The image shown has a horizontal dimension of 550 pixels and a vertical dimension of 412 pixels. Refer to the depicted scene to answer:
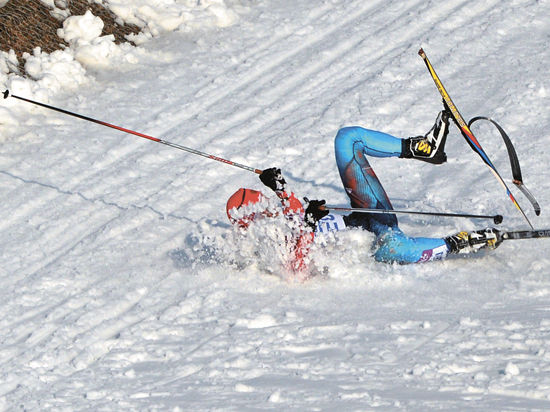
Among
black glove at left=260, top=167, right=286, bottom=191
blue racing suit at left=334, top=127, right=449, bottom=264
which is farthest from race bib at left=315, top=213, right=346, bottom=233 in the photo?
black glove at left=260, top=167, right=286, bottom=191

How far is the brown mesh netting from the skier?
433 centimetres

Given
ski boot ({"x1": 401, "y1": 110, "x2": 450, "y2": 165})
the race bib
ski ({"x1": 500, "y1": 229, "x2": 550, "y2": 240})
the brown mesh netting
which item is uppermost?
the brown mesh netting

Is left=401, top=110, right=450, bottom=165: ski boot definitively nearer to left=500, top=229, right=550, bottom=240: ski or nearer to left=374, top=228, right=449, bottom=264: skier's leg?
left=374, top=228, right=449, bottom=264: skier's leg

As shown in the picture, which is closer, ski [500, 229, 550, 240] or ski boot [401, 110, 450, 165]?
ski [500, 229, 550, 240]

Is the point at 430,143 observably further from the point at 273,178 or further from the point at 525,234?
the point at 273,178

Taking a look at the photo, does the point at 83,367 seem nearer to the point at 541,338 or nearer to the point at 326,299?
the point at 326,299

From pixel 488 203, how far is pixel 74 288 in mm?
3047

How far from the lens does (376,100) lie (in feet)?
27.6

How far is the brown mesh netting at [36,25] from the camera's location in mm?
9180

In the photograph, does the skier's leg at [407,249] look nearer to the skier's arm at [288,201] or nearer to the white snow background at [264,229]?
the white snow background at [264,229]

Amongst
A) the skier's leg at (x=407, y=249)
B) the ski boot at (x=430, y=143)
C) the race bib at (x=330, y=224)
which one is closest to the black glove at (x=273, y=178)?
the race bib at (x=330, y=224)

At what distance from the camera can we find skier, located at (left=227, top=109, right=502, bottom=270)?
582 centimetres

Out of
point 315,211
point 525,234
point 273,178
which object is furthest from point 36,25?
point 525,234

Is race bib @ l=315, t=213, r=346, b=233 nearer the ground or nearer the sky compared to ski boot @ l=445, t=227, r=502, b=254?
nearer the sky
